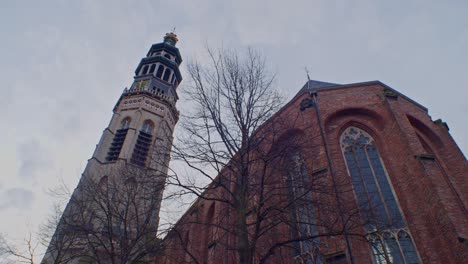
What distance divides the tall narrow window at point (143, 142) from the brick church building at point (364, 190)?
11.2 m

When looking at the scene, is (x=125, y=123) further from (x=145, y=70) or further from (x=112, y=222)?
(x=112, y=222)

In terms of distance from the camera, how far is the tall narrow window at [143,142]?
23.9 metres

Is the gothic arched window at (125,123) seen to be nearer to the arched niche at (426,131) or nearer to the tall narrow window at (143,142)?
the tall narrow window at (143,142)

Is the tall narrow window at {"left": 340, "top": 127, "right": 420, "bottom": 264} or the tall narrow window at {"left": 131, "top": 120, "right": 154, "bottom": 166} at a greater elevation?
the tall narrow window at {"left": 131, "top": 120, "right": 154, "bottom": 166}

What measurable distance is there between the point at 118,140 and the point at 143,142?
2.02 metres

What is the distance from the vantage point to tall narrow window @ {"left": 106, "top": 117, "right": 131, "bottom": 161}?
2409 centimetres

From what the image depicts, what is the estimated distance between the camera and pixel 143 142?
84.7 feet

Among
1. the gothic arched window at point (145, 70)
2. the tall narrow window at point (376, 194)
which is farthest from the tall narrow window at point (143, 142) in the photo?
the tall narrow window at point (376, 194)

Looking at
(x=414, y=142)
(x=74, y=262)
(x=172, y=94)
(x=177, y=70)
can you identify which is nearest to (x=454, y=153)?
(x=414, y=142)

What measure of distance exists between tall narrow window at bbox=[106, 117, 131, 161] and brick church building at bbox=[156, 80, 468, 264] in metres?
12.7

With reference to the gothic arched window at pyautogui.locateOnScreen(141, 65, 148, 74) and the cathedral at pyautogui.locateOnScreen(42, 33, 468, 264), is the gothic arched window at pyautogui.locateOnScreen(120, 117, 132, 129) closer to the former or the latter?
the gothic arched window at pyautogui.locateOnScreen(141, 65, 148, 74)

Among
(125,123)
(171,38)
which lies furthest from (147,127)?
(171,38)

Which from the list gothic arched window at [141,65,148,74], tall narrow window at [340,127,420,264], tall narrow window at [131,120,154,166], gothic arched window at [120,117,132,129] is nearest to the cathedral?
tall narrow window at [340,127,420,264]

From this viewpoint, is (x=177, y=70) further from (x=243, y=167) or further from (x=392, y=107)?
(x=243, y=167)
